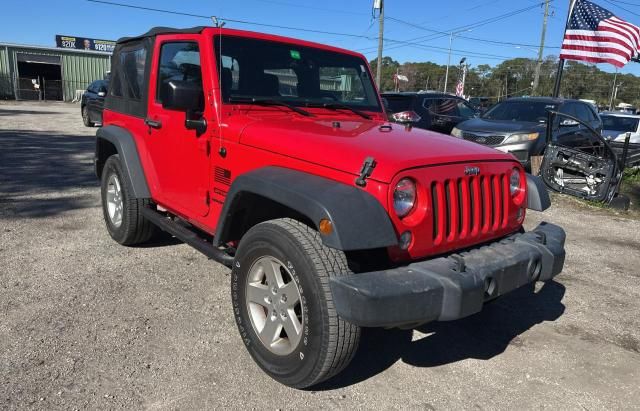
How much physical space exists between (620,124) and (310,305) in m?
15.9

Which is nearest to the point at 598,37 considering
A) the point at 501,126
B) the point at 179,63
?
the point at 501,126

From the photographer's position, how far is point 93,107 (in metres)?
16.0

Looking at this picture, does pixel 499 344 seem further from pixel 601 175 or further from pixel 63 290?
pixel 601 175

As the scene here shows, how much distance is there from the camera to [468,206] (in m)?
2.80

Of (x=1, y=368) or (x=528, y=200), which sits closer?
(x=1, y=368)

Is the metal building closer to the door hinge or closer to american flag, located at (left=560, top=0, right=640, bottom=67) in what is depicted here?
american flag, located at (left=560, top=0, right=640, bottom=67)

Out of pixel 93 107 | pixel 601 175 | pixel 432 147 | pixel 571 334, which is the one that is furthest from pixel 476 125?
pixel 93 107

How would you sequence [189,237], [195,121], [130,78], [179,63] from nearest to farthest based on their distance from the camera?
[195,121] → [189,237] → [179,63] → [130,78]

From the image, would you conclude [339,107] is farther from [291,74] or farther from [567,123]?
[567,123]

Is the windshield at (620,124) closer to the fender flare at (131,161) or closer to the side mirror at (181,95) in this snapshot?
the fender flare at (131,161)

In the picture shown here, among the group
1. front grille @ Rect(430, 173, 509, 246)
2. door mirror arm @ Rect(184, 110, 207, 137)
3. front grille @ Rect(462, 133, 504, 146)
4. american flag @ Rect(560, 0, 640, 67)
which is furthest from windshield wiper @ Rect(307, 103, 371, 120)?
american flag @ Rect(560, 0, 640, 67)

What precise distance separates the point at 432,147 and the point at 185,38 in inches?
83.8

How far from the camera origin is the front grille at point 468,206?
2.65 meters

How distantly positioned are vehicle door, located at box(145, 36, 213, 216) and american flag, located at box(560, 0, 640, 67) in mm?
11706
